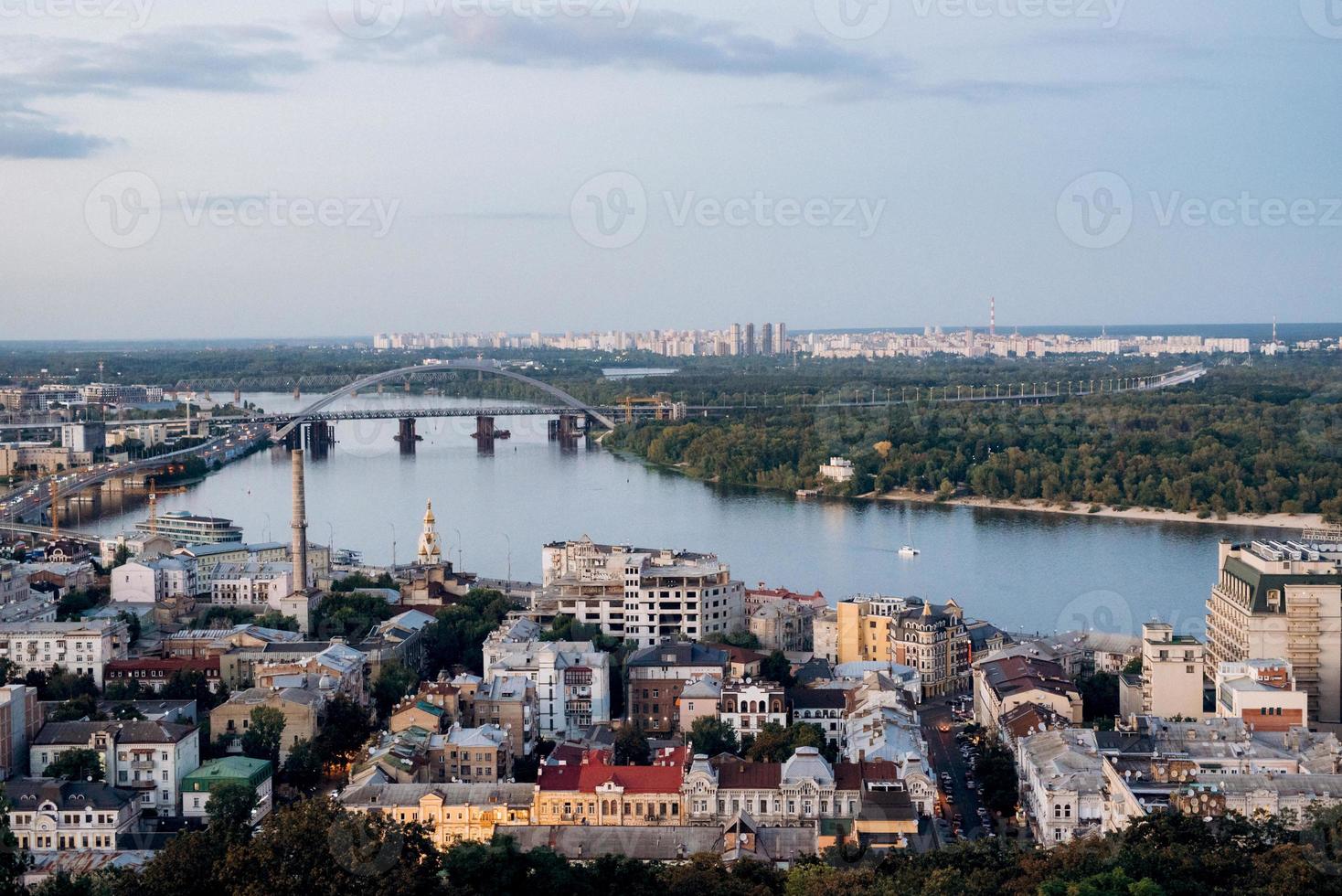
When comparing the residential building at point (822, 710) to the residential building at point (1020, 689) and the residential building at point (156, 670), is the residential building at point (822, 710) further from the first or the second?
the residential building at point (156, 670)

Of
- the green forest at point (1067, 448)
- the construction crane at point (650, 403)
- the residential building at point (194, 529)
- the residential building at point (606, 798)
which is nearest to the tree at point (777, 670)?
the residential building at point (606, 798)

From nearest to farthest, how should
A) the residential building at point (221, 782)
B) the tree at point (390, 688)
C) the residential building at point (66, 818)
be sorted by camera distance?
the residential building at point (66, 818)
the residential building at point (221, 782)
the tree at point (390, 688)

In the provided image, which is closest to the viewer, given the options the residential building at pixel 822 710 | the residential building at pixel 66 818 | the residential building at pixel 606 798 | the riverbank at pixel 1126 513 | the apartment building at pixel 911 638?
the residential building at pixel 66 818

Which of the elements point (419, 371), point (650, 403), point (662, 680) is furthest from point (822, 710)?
point (419, 371)

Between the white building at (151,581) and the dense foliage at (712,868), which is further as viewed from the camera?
the white building at (151,581)

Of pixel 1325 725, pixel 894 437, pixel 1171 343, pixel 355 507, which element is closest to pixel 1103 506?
pixel 894 437

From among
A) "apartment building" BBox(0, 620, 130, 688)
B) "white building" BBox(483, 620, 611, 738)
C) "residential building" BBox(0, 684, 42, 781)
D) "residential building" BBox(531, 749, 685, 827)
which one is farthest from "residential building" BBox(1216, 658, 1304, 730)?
"apartment building" BBox(0, 620, 130, 688)
